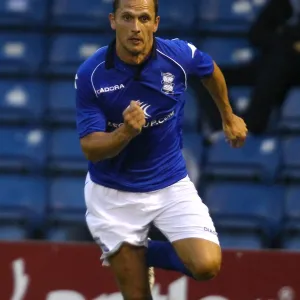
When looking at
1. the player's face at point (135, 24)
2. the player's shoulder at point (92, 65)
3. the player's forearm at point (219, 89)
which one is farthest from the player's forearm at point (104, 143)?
the player's forearm at point (219, 89)

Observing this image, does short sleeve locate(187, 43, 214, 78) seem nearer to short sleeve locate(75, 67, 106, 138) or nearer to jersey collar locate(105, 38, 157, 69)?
jersey collar locate(105, 38, 157, 69)

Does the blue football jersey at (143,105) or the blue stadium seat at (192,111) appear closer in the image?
the blue football jersey at (143,105)

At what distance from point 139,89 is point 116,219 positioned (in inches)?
22.7

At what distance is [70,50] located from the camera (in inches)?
290

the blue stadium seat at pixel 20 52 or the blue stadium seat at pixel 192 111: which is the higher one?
the blue stadium seat at pixel 20 52

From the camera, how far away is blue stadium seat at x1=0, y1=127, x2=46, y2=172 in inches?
279

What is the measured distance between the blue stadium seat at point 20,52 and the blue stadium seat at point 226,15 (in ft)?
3.61

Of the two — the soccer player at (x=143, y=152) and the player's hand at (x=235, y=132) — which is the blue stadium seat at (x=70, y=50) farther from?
the player's hand at (x=235, y=132)

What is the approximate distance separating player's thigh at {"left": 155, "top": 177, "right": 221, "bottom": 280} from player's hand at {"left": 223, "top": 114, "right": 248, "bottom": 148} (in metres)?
0.27

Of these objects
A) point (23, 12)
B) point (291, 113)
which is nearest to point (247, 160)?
point (291, 113)

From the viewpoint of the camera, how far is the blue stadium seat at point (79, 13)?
291 inches

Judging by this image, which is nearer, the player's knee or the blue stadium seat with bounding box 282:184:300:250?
the player's knee

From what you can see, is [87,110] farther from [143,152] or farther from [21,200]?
[21,200]

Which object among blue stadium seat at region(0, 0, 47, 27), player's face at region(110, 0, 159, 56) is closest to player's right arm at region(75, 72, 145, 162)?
player's face at region(110, 0, 159, 56)
